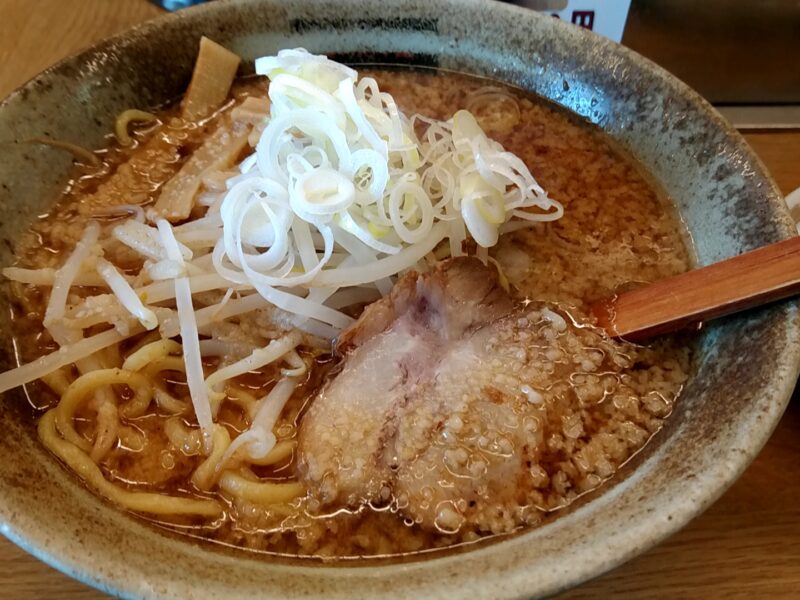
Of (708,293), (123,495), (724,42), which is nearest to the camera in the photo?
(123,495)

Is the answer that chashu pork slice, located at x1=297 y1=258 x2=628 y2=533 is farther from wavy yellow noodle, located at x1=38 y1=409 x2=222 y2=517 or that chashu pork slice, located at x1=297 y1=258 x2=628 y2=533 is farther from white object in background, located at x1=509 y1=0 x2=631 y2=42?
white object in background, located at x1=509 y1=0 x2=631 y2=42

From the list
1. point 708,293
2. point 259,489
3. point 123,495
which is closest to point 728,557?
point 708,293

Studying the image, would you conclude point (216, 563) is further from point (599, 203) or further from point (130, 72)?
point (130, 72)

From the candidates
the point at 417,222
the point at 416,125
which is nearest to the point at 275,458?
the point at 417,222

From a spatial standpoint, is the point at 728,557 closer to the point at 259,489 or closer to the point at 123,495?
the point at 259,489

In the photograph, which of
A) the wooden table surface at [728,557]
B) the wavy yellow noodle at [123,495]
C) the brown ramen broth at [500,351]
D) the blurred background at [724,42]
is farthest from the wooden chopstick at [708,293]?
the blurred background at [724,42]

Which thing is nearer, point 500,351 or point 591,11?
point 500,351

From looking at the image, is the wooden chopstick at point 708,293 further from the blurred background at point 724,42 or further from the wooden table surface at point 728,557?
the blurred background at point 724,42
